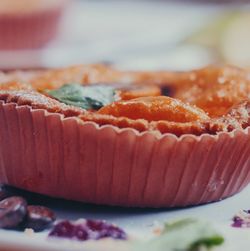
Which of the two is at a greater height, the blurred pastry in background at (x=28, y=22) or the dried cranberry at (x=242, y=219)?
the dried cranberry at (x=242, y=219)

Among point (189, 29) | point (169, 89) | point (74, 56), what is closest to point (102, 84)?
point (169, 89)

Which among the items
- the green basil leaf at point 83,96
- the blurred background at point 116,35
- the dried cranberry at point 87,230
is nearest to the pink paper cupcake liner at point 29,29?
the blurred background at point 116,35

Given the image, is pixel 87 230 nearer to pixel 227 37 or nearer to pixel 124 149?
pixel 124 149

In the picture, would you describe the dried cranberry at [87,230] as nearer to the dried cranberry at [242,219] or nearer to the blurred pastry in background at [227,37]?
the dried cranberry at [242,219]

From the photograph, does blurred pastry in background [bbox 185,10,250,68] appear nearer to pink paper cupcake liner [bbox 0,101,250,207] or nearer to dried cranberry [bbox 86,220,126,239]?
pink paper cupcake liner [bbox 0,101,250,207]

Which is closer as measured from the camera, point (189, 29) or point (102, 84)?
point (102, 84)

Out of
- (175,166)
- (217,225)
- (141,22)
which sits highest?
(175,166)

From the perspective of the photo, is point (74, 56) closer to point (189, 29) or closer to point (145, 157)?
point (189, 29)
